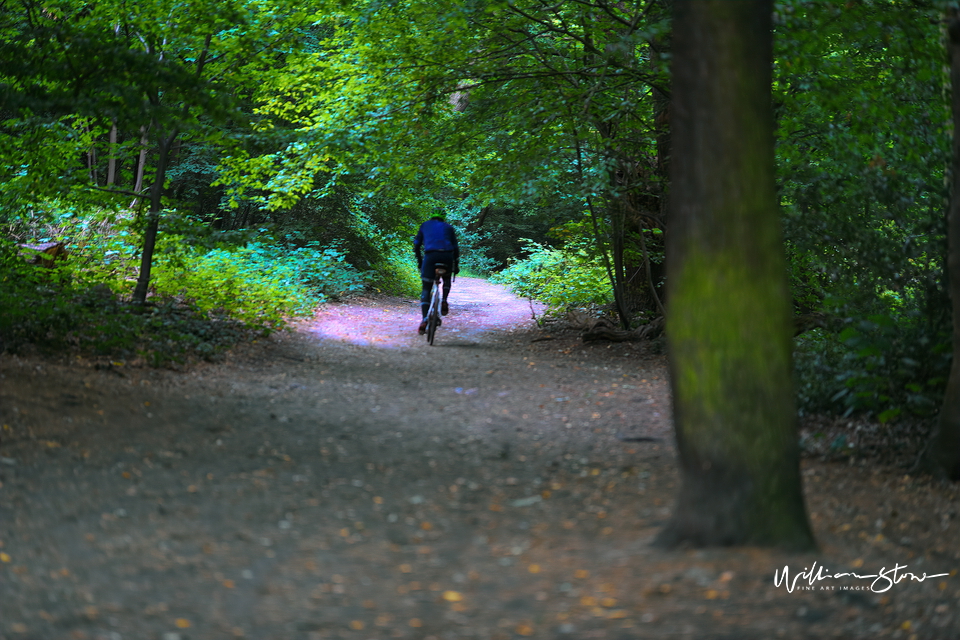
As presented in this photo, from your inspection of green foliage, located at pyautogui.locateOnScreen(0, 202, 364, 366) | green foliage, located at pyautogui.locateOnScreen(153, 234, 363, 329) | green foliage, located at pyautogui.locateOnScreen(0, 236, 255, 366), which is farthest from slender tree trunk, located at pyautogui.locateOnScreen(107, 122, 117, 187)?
green foliage, located at pyautogui.locateOnScreen(0, 236, 255, 366)

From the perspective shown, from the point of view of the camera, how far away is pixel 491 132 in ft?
36.5

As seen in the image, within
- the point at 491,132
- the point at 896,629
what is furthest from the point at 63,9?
the point at 896,629

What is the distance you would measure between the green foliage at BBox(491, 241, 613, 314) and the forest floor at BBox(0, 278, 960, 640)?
640cm

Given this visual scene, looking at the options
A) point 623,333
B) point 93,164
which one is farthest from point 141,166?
point 623,333

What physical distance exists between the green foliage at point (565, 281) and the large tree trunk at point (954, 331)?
720 centimetres

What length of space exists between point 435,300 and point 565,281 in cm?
552

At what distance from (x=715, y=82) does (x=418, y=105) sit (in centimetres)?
762

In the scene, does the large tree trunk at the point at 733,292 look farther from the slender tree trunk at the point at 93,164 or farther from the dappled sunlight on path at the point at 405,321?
the slender tree trunk at the point at 93,164

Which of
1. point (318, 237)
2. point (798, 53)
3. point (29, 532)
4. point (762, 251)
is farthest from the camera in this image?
point (318, 237)

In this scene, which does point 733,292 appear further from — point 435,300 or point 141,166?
point 141,166

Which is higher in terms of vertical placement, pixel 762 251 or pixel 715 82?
pixel 715 82

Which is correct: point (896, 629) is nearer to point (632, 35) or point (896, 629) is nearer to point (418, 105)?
point (632, 35)

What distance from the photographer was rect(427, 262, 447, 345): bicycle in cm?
1120

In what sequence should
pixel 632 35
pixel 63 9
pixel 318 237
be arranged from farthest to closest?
1. pixel 318 237
2. pixel 63 9
3. pixel 632 35
